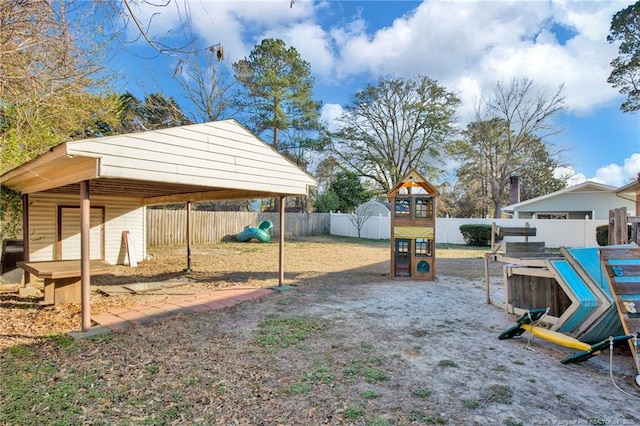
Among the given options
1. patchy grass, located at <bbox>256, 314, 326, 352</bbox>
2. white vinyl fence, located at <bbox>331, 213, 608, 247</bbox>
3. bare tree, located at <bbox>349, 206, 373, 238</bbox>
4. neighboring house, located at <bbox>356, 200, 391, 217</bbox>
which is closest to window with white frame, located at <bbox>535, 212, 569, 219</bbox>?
white vinyl fence, located at <bbox>331, 213, 608, 247</bbox>

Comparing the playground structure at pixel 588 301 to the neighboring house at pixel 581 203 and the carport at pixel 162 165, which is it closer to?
the carport at pixel 162 165

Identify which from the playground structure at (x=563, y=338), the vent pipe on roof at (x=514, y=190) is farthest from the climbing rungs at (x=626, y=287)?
the vent pipe on roof at (x=514, y=190)

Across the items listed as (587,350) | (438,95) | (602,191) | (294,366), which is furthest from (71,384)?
(438,95)

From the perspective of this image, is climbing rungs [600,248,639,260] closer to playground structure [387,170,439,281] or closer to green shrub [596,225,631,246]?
playground structure [387,170,439,281]

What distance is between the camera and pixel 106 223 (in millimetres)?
9328

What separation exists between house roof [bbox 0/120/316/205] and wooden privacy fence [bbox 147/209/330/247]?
7.30 metres

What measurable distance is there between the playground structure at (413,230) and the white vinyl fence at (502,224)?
7061mm

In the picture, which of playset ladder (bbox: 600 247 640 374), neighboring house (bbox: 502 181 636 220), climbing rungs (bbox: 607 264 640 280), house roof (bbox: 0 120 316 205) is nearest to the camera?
playset ladder (bbox: 600 247 640 374)

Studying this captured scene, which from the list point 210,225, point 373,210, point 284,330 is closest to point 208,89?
point 210,225

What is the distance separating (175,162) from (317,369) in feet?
10.5

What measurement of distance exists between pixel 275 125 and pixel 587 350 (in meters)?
19.7

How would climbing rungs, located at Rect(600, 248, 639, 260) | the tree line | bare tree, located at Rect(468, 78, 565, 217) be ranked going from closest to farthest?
1. climbing rungs, located at Rect(600, 248, 639, 260)
2. the tree line
3. bare tree, located at Rect(468, 78, 565, 217)

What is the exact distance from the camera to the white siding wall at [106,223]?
7.72 m

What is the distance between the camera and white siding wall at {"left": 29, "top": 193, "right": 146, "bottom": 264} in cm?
772
